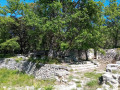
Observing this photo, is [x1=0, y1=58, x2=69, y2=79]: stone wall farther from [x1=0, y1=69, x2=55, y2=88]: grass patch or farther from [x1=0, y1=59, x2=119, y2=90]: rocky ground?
[x1=0, y1=69, x2=55, y2=88]: grass patch

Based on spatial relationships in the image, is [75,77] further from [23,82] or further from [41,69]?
[23,82]

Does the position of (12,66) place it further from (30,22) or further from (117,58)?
(117,58)

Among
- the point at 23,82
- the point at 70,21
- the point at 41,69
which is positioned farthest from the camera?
the point at 70,21

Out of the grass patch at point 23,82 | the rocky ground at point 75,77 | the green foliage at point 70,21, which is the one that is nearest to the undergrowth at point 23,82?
the grass patch at point 23,82

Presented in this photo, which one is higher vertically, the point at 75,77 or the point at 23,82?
the point at 75,77

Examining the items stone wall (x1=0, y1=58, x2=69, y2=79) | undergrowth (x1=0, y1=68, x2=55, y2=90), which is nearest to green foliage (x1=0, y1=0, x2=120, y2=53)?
stone wall (x1=0, y1=58, x2=69, y2=79)

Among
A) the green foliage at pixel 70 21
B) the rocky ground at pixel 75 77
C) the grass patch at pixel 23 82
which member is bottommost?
the grass patch at pixel 23 82

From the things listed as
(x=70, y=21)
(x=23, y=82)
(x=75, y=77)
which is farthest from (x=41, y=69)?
(x=70, y=21)

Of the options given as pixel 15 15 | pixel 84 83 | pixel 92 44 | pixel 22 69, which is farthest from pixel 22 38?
pixel 84 83

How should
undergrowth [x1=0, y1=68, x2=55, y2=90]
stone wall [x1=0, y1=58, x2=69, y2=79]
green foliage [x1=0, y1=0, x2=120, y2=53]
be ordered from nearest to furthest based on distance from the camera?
1. undergrowth [x1=0, y1=68, x2=55, y2=90]
2. stone wall [x1=0, y1=58, x2=69, y2=79]
3. green foliage [x1=0, y1=0, x2=120, y2=53]

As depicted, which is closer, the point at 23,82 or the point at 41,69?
the point at 23,82

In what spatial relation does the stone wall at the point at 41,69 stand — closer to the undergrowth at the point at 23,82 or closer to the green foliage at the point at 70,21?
the undergrowth at the point at 23,82

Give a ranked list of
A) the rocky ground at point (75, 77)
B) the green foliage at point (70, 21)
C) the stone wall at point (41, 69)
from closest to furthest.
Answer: the rocky ground at point (75, 77)
the stone wall at point (41, 69)
the green foliage at point (70, 21)

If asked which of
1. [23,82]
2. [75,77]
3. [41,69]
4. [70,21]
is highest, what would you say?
[70,21]
